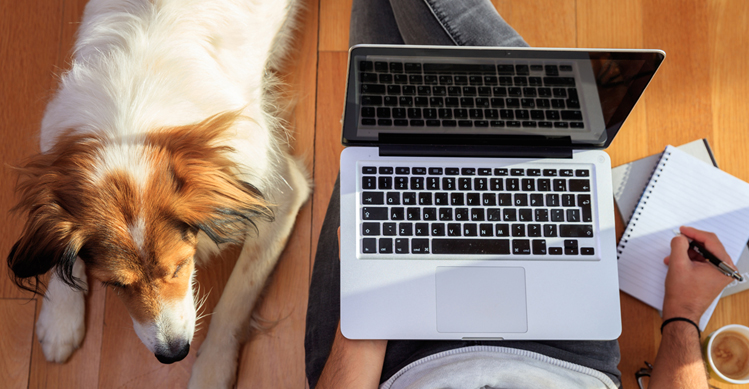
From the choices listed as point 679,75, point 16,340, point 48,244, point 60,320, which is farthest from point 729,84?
point 16,340

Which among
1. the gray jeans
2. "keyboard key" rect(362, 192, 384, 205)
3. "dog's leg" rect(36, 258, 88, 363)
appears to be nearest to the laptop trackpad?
the gray jeans

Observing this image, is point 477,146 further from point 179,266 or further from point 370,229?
point 179,266

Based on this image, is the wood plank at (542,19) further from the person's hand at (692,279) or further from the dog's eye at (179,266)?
the dog's eye at (179,266)

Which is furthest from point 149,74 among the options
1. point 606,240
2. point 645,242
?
point 645,242

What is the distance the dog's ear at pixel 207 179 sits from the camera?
3.56 feet

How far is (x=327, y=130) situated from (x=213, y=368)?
887mm

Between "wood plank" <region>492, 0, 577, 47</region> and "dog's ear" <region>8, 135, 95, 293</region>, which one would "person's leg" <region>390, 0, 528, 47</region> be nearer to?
"wood plank" <region>492, 0, 577, 47</region>

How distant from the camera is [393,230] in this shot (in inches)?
46.0

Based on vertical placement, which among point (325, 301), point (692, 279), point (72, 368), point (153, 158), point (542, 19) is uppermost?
point (542, 19)

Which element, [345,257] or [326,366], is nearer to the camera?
[345,257]

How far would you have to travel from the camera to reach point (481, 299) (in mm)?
1179

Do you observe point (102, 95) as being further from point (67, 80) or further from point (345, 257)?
point (345, 257)

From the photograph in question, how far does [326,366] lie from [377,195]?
0.49 meters

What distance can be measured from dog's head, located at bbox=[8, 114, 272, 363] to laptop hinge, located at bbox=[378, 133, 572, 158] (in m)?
0.41
